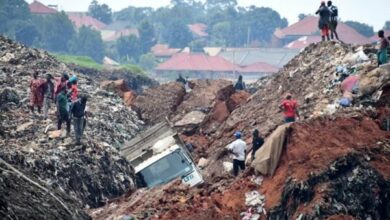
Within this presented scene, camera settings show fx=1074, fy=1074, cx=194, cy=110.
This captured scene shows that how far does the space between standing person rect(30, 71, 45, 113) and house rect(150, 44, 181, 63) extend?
74.3 m

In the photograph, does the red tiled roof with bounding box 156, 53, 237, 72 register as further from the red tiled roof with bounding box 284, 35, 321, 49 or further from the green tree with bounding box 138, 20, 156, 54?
the green tree with bounding box 138, 20, 156, 54

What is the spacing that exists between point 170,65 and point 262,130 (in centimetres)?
6404

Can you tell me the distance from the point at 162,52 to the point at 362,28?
2223 centimetres

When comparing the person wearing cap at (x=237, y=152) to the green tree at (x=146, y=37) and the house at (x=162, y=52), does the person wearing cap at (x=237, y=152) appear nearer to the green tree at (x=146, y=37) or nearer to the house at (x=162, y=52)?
the house at (x=162, y=52)

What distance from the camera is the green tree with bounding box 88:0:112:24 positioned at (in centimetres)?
12619

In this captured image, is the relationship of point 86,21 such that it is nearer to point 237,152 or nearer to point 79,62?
point 79,62

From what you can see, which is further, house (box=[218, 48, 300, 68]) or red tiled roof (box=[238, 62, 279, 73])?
house (box=[218, 48, 300, 68])

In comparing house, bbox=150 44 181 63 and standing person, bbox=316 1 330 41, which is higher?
standing person, bbox=316 1 330 41

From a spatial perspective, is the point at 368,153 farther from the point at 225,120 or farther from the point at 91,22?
the point at 91,22

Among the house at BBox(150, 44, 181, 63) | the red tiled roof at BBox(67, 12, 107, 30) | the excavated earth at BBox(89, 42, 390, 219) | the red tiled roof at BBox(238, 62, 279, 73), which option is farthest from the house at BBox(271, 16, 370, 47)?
the excavated earth at BBox(89, 42, 390, 219)

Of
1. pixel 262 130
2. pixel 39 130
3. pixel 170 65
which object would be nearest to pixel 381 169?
pixel 262 130

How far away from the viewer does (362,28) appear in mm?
110438

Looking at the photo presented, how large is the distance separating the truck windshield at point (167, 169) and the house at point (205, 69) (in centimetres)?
6558

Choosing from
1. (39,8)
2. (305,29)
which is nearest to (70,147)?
(39,8)
